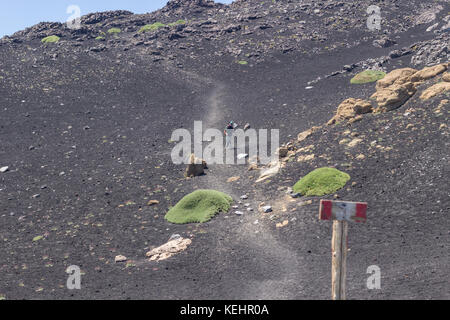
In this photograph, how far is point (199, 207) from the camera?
64.8 feet

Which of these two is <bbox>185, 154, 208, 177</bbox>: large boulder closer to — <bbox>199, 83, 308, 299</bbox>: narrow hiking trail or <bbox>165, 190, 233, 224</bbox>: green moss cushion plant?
<bbox>199, 83, 308, 299</bbox>: narrow hiking trail

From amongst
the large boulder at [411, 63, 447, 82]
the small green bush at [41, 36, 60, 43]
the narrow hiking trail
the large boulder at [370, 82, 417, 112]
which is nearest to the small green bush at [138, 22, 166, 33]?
the small green bush at [41, 36, 60, 43]

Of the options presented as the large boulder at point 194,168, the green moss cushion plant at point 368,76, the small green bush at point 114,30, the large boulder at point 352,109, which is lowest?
the large boulder at point 194,168

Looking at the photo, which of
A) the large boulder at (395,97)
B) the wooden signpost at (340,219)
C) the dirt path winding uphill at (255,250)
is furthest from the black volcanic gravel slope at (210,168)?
the wooden signpost at (340,219)

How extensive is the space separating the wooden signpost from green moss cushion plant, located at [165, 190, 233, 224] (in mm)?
10454

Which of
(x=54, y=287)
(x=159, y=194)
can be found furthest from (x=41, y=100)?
(x=54, y=287)

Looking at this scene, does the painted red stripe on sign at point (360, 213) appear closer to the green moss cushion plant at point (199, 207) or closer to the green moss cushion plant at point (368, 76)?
the green moss cushion plant at point (199, 207)

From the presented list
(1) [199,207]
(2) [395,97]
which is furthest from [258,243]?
(2) [395,97]

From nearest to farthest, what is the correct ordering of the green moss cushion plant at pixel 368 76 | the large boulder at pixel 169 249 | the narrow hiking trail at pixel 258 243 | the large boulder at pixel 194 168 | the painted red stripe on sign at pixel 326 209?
the painted red stripe on sign at pixel 326 209 < the narrow hiking trail at pixel 258 243 < the large boulder at pixel 169 249 < the large boulder at pixel 194 168 < the green moss cushion plant at pixel 368 76

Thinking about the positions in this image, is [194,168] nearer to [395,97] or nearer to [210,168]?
[210,168]

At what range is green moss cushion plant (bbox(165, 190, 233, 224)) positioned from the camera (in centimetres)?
1900

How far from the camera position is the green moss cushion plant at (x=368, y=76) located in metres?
36.7

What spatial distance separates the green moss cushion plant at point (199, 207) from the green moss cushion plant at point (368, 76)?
22474 mm

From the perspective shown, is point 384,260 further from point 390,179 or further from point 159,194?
point 159,194
